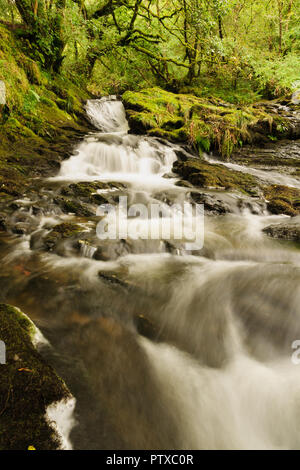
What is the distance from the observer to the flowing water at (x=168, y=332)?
1633 mm

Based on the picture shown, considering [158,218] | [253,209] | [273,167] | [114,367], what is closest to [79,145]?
[158,218]

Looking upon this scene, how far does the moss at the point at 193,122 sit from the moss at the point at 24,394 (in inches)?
336

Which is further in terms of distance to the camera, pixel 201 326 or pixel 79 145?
pixel 79 145

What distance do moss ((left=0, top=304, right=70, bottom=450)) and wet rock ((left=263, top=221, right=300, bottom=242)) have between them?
3946mm

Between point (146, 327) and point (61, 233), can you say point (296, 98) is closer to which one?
point (61, 233)

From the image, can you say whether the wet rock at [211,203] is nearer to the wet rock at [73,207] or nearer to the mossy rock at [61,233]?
the wet rock at [73,207]

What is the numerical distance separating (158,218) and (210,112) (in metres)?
6.88

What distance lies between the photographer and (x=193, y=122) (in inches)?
359

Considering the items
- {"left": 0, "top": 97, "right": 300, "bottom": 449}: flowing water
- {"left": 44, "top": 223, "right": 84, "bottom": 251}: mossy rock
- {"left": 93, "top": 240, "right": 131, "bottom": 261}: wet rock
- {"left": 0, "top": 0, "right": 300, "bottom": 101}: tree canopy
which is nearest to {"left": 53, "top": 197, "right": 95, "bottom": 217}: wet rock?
{"left": 0, "top": 97, "right": 300, "bottom": 449}: flowing water

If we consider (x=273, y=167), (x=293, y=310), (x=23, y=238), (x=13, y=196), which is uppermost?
(x=273, y=167)

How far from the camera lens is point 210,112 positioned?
973 centimetres

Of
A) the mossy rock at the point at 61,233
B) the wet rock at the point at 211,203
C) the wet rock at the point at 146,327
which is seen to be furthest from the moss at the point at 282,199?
the wet rock at the point at 146,327
